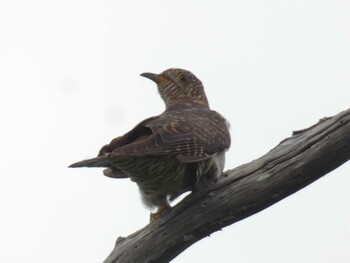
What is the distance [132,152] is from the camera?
17.2 ft

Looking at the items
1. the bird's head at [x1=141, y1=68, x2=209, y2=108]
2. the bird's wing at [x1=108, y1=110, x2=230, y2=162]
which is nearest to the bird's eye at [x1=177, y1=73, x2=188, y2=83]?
the bird's head at [x1=141, y1=68, x2=209, y2=108]

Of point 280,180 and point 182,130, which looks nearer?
point 280,180

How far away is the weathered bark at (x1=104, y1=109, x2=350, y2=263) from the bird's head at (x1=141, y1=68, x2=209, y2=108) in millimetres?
2750

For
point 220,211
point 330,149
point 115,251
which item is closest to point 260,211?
point 220,211

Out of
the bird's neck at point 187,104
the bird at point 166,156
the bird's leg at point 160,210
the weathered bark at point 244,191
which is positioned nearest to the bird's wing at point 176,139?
Result: the bird at point 166,156

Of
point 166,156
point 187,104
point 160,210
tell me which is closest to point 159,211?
point 160,210

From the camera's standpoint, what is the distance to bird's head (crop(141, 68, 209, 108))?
8258mm

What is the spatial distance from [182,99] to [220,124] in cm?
162

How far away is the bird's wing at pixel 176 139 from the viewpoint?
17.6 feet

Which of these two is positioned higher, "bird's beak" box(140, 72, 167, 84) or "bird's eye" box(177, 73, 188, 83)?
"bird's beak" box(140, 72, 167, 84)

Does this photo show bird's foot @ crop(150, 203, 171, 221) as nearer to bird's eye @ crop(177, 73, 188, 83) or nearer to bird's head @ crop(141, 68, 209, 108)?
bird's head @ crop(141, 68, 209, 108)

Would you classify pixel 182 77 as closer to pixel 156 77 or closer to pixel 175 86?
pixel 175 86

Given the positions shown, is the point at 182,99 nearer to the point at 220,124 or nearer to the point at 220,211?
the point at 220,124

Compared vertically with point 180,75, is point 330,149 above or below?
below
